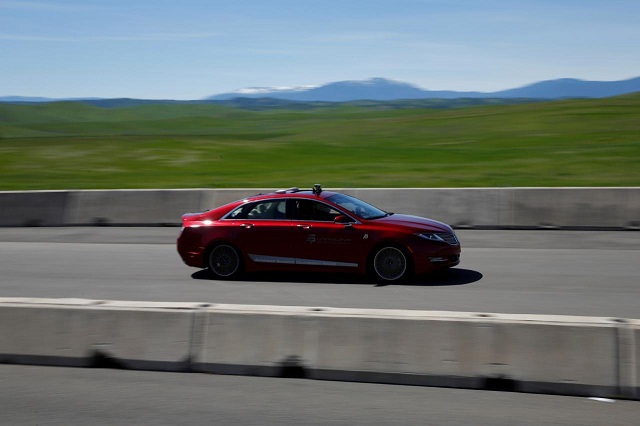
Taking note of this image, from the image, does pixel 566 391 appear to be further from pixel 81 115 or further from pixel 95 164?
pixel 81 115

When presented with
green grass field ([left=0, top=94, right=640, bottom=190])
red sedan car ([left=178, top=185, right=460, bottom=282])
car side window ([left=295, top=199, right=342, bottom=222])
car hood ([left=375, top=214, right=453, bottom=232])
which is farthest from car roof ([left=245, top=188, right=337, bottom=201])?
green grass field ([left=0, top=94, right=640, bottom=190])

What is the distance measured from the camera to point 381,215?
1324cm

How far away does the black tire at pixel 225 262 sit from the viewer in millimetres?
13227

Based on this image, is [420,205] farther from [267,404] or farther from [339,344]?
[267,404]

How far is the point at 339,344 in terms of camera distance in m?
7.46

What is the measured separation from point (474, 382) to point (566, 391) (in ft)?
2.50

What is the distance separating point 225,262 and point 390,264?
268 centimetres

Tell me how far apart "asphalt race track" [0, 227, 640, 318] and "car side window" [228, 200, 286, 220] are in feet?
3.31

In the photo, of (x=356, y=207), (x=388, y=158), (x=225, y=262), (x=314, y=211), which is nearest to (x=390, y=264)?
(x=356, y=207)

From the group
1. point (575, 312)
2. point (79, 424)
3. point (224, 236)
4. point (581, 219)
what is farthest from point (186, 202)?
point (79, 424)

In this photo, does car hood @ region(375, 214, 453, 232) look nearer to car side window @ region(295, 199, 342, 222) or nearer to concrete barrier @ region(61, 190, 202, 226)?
car side window @ region(295, 199, 342, 222)

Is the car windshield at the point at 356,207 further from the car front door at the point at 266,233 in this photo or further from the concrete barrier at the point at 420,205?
the concrete barrier at the point at 420,205

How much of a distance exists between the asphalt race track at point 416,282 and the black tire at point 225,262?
0.73 ft

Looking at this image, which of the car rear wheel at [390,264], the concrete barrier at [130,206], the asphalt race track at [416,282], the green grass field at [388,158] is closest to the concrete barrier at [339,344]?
the asphalt race track at [416,282]
